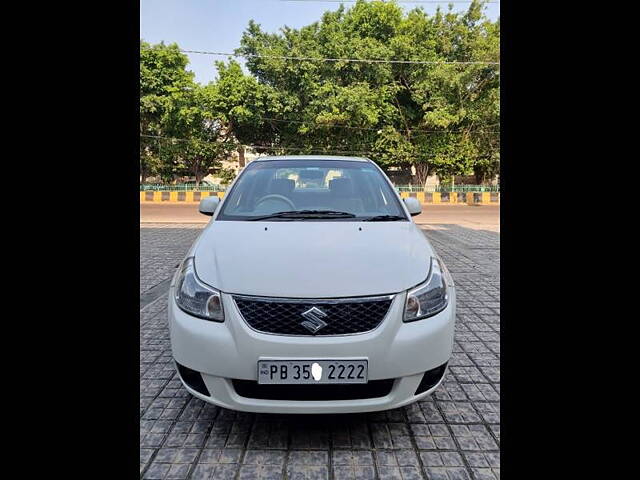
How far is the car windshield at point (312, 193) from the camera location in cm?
315

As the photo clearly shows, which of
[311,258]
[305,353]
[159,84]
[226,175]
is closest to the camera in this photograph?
[305,353]

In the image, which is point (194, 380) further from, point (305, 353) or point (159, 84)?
point (159, 84)

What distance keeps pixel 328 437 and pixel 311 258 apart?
3.09 ft

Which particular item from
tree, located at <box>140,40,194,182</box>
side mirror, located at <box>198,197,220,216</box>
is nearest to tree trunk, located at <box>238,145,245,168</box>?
tree, located at <box>140,40,194,182</box>

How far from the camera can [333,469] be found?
6.69 feet

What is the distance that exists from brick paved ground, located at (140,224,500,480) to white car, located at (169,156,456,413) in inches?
10.5

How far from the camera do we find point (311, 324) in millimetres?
2039

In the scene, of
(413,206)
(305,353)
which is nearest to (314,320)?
(305,353)

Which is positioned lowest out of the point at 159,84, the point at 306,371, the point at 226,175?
the point at 306,371

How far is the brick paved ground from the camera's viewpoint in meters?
2.04

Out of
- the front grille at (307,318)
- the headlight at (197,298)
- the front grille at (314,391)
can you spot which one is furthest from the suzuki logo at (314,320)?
the headlight at (197,298)

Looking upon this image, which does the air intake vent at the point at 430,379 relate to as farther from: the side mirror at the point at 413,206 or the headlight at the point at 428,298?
the side mirror at the point at 413,206
